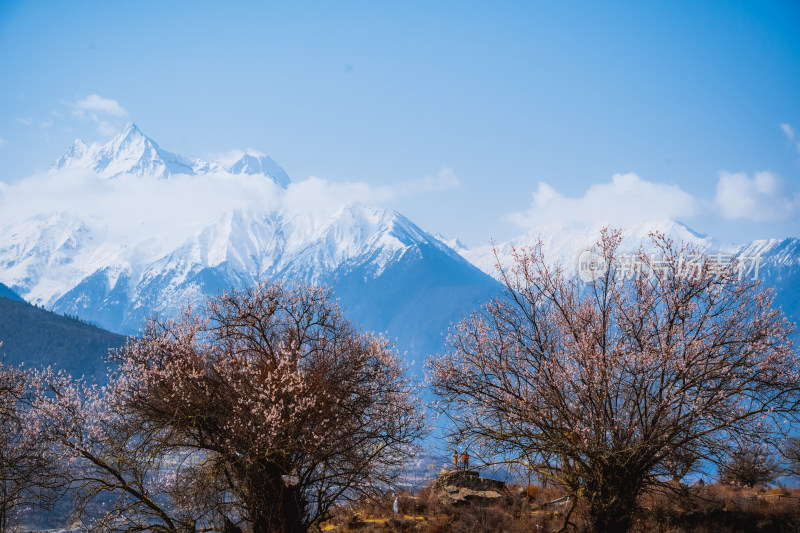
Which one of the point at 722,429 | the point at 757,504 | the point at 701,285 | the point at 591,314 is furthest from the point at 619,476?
the point at 757,504

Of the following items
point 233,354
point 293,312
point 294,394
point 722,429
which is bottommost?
point 722,429

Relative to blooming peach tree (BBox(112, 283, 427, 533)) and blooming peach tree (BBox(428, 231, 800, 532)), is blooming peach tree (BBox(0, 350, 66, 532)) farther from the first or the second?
blooming peach tree (BBox(428, 231, 800, 532))

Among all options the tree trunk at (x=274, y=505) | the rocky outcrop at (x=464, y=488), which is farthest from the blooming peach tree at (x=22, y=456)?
the rocky outcrop at (x=464, y=488)

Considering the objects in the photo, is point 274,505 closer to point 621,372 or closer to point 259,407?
point 259,407

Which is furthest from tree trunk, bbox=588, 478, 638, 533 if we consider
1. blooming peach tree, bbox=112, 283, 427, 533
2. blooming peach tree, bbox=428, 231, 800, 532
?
blooming peach tree, bbox=112, 283, 427, 533

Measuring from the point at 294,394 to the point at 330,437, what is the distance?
2.20m

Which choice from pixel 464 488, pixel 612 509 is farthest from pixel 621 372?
pixel 464 488

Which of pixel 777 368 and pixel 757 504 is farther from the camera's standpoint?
pixel 757 504

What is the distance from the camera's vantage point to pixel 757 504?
25156 mm

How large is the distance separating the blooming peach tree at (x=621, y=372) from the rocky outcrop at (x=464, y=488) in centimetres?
811

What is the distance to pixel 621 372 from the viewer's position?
1809 centimetres

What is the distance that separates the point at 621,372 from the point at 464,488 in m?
13.9

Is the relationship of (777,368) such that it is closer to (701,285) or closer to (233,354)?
(701,285)

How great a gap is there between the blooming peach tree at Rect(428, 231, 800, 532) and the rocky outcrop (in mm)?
8112
